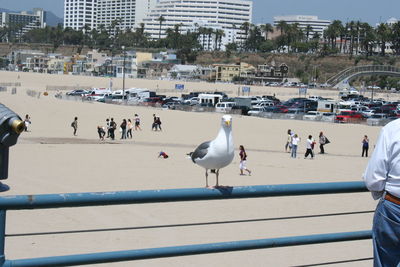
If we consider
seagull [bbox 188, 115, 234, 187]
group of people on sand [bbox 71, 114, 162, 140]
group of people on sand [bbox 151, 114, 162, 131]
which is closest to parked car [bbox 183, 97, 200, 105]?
group of people on sand [bbox 151, 114, 162, 131]

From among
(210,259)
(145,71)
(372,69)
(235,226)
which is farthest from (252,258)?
(145,71)

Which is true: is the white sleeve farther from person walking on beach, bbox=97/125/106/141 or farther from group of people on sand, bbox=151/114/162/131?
group of people on sand, bbox=151/114/162/131

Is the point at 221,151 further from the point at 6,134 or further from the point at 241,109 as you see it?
the point at 241,109

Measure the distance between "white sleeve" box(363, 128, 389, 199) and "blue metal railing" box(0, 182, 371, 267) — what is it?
0.30m

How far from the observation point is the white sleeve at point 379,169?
3.47m

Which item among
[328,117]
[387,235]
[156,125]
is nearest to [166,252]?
A: [387,235]

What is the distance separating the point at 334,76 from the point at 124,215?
405ft

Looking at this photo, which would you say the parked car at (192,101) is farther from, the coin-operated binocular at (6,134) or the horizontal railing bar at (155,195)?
the coin-operated binocular at (6,134)

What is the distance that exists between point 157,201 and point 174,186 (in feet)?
44.6

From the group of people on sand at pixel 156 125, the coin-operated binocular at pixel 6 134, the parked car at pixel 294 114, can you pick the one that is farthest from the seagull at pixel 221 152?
the parked car at pixel 294 114

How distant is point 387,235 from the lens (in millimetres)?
3426

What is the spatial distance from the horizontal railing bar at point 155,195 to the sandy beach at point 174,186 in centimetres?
19

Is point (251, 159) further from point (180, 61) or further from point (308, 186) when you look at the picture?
point (180, 61)

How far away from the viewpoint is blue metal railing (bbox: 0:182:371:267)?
3039mm
